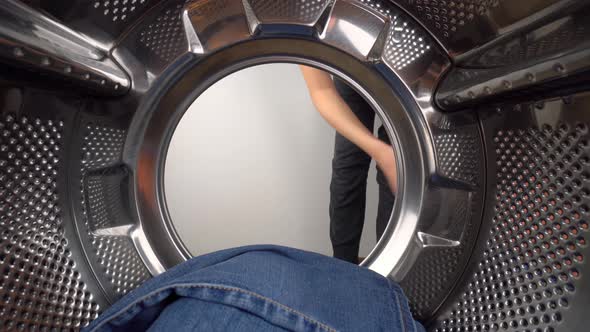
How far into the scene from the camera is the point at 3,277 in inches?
14.8

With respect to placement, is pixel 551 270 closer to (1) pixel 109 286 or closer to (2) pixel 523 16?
(2) pixel 523 16

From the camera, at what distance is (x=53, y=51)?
0.36 meters

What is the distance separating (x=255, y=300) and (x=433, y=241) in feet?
0.89

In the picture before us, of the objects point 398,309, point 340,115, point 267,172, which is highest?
point 340,115

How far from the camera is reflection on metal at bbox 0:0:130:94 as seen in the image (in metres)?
0.32

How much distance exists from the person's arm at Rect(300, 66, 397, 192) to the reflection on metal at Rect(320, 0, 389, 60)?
0.20m

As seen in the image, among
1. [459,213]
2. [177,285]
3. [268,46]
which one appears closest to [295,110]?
[268,46]

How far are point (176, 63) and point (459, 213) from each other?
1.32ft

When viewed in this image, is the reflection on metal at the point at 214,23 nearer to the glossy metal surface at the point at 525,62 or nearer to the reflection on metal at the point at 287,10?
the reflection on metal at the point at 287,10

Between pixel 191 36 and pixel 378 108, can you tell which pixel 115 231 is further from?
pixel 378 108

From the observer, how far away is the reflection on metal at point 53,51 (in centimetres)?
32

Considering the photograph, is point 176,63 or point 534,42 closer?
point 534,42

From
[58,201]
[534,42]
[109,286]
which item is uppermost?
[534,42]

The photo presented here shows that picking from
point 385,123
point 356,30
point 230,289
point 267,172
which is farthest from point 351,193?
point 230,289
